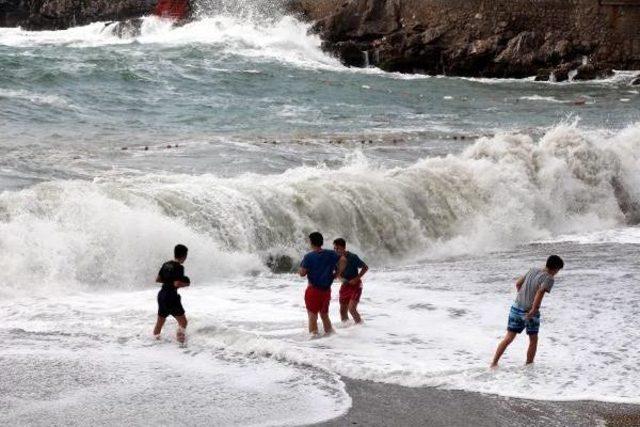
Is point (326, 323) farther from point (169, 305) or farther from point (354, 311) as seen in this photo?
point (169, 305)

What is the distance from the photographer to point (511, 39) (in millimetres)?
41250

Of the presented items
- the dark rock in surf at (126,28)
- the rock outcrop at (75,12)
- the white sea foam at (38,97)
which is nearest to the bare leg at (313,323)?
the white sea foam at (38,97)

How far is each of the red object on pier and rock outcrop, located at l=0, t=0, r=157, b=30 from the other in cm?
278

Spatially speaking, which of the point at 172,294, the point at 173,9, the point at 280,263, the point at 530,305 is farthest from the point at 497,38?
the point at 172,294

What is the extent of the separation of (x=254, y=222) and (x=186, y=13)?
123 ft

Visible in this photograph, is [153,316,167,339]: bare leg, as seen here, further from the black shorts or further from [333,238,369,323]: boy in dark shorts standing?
[333,238,369,323]: boy in dark shorts standing

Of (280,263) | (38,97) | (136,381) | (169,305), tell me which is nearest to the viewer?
(136,381)

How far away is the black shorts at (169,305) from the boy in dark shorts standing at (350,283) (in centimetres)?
181

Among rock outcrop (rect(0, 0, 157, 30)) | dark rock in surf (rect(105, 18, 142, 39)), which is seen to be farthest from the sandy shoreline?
rock outcrop (rect(0, 0, 157, 30))

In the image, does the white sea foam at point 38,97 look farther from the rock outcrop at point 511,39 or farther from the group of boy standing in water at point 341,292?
the rock outcrop at point 511,39

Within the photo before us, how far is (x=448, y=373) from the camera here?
937 centimetres

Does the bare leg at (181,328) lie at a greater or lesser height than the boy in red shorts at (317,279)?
lesser

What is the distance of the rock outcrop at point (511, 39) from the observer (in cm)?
4066

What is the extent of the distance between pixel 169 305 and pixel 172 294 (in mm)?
114
